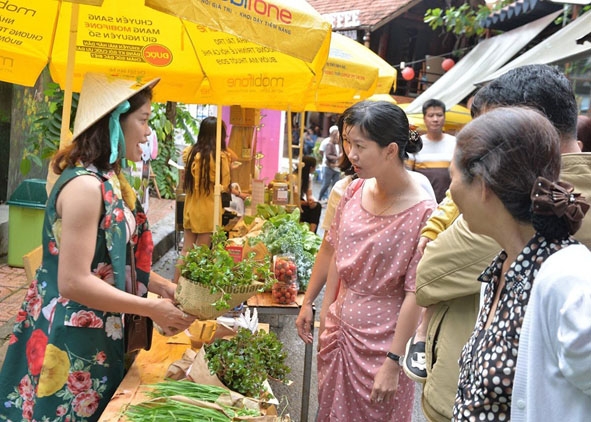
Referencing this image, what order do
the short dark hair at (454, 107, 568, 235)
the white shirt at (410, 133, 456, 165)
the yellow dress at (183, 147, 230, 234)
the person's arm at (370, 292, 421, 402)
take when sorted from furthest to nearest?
the white shirt at (410, 133, 456, 165) < the yellow dress at (183, 147, 230, 234) < the person's arm at (370, 292, 421, 402) < the short dark hair at (454, 107, 568, 235)

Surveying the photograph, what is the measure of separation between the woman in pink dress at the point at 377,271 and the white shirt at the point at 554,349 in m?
1.46

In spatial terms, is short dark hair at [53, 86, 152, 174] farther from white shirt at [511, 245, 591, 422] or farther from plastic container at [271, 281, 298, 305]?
plastic container at [271, 281, 298, 305]

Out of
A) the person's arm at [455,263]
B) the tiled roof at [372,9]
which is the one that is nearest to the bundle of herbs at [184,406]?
the person's arm at [455,263]

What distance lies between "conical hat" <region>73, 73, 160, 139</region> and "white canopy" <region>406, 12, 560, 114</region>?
1017 cm

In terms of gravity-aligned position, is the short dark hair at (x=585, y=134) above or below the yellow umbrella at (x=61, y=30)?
below

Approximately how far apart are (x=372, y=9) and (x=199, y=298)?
20.1 metres

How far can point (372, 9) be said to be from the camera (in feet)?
70.2

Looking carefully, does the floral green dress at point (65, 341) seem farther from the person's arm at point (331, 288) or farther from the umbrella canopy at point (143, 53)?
the umbrella canopy at point (143, 53)

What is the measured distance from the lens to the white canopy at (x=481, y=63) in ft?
41.2

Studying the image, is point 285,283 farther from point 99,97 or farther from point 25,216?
point 25,216

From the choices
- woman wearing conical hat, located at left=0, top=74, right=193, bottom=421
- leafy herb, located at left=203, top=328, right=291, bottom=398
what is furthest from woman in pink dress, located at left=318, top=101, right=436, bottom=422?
woman wearing conical hat, located at left=0, top=74, right=193, bottom=421

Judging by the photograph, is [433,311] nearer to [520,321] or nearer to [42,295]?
[520,321]

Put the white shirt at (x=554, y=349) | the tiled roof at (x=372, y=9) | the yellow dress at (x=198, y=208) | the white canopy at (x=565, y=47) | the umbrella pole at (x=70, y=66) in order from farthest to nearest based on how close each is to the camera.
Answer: the tiled roof at (x=372, y=9)
the yellow dress at (x=198, y=208)
the white canopy at (x=565, y=47)
the umbrella pole at (x=70, y=66)
the white shirt at (x=554, y=349)

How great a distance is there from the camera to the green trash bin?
7805 millimetres
